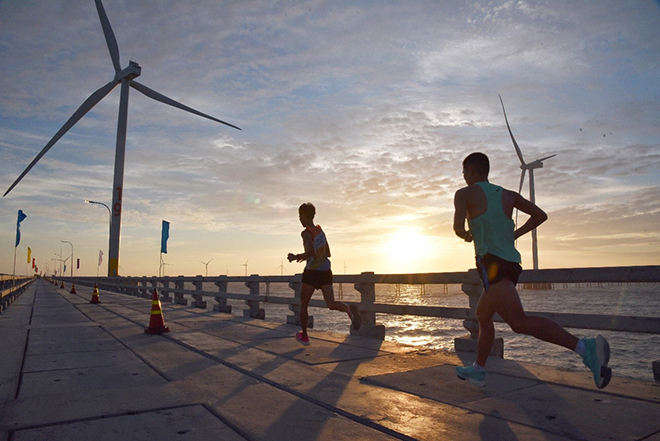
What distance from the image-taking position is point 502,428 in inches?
115

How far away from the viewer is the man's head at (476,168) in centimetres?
397

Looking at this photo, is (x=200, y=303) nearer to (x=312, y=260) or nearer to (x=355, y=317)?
(x=355, y=317)

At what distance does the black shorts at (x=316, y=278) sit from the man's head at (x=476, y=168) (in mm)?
3166

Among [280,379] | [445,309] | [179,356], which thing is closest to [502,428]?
[280,379]

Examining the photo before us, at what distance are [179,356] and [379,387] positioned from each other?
9.08ft

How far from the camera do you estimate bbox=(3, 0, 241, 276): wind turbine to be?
30.8 m

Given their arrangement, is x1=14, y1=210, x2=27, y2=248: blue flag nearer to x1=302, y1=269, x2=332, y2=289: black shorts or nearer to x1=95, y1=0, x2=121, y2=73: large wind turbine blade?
x1=95, y1=0, x2=121, y2=73: large wind turbine blade

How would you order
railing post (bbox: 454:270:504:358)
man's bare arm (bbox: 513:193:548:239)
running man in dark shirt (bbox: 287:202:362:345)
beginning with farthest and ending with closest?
1. running man in dark shirt (bbox: 287:202:362:345)
2. railing post (bbox: 454:270:504:358)
3. man's bare arm (bbox: 513:193:548:239)

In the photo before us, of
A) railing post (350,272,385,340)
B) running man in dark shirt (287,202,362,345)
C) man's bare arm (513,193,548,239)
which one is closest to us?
man's bare arm (513,193,548,239)

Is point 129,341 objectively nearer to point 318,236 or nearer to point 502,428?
point 318,236

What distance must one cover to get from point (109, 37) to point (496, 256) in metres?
38.3

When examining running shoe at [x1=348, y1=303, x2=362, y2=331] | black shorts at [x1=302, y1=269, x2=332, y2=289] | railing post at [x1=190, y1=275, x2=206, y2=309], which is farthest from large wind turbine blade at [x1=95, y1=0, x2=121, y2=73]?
running shoe at [x1=348, y1=303, x2=362, y2=331]

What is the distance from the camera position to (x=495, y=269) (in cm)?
361

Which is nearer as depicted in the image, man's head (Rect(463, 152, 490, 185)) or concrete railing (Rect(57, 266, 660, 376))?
man's head (Rect(463, 152, 490, 185))
